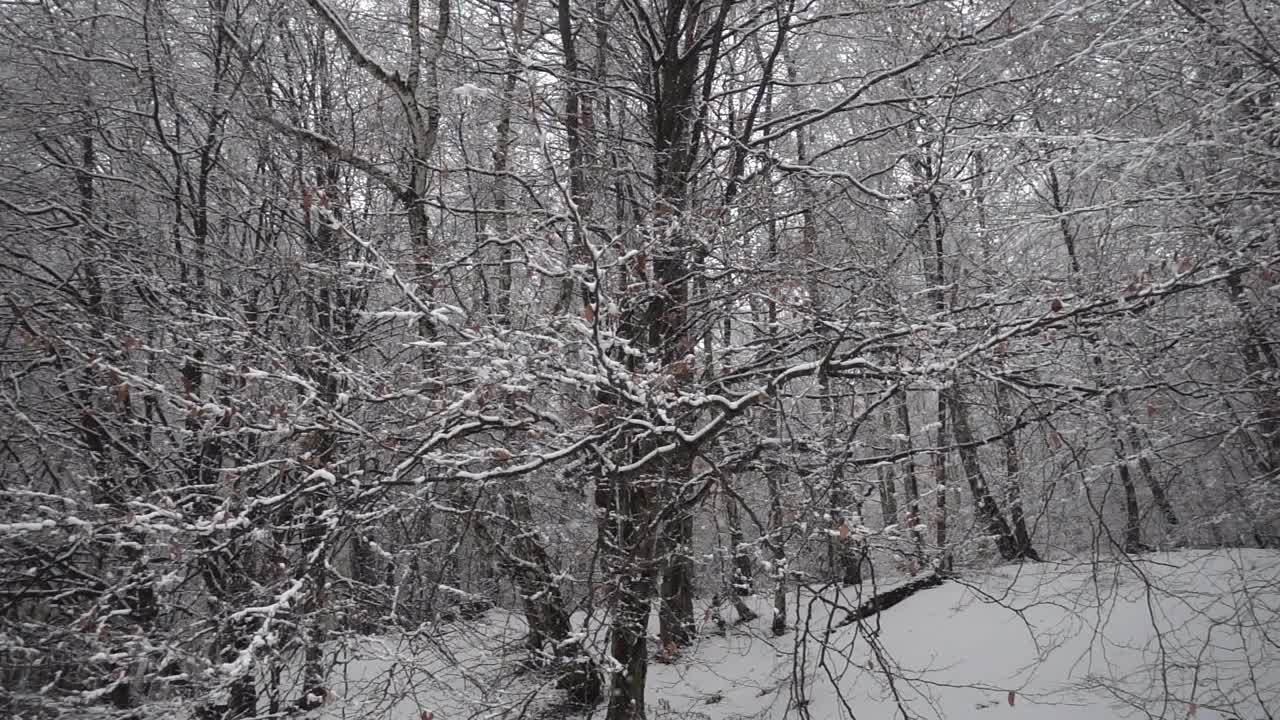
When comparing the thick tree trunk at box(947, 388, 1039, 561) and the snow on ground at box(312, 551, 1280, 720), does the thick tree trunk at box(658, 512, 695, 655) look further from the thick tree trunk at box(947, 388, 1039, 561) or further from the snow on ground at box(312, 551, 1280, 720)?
the thick tree trunk at box(947, 388, 1039, 561)

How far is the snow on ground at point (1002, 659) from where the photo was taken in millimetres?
4324

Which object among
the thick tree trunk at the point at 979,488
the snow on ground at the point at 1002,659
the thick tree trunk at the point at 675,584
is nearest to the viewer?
the thick tree trunk at the point at 979,488

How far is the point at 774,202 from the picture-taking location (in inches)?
207

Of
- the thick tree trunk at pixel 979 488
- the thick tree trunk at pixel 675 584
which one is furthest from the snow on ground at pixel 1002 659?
the thick tree trunk at pixel 979 488

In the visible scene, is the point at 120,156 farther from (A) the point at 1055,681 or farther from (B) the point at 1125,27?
(A) the point at 1055,681

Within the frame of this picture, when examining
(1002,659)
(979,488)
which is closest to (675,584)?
(979,488)

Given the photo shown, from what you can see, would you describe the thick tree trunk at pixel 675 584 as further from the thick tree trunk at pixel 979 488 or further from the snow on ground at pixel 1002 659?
the thick tree trunk at pixel 979 488

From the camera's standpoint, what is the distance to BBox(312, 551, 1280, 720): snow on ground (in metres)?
4.32

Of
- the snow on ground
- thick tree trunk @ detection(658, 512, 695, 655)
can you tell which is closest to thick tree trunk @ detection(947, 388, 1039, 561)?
the snow on ground

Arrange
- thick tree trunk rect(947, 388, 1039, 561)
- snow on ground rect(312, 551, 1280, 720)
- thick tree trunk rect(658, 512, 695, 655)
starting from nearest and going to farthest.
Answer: thick tree trunk rect(947, 388, 1039, 561), snow on ground rect(312, 551, 1280, 720), thick tree trunk rect(658, 512, 695, 655)

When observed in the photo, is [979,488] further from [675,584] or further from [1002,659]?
[675,584]

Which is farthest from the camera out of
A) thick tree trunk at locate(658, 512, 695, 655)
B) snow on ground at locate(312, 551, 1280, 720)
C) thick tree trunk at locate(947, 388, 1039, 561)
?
thick tree trunk at locate(658, 512, 695, 655)

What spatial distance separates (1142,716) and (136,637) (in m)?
7.44

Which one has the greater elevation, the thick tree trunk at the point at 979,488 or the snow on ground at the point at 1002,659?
the thick tree trunk at the point at 979,488
